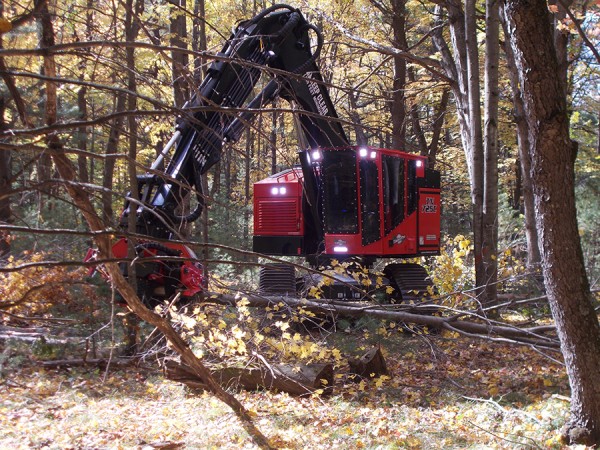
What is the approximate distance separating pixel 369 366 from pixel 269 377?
1.21 metres

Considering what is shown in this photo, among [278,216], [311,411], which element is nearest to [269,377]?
[311,411]

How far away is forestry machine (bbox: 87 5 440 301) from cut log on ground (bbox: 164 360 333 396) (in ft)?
4.76

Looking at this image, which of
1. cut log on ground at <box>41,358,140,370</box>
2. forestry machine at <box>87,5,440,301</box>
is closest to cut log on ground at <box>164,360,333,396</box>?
cut log on ground at <box>41,358,140,370</box>

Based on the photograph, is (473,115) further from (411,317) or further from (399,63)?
(399,63)

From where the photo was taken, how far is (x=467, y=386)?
262 inches

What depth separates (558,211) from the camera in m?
4.46

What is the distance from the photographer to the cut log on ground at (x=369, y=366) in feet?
22.8

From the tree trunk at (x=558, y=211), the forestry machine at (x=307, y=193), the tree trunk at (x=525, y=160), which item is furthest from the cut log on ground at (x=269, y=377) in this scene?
the tree trunk at (x=525, y=160)

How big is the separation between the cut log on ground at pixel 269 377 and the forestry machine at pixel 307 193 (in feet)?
4.76

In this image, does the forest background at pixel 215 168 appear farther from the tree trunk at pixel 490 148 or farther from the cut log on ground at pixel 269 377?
the cut log on ground at pixel 269 377

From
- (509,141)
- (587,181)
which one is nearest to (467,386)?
(509,141)

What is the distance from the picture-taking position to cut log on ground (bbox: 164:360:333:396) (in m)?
6.33

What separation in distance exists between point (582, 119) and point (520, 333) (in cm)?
2397

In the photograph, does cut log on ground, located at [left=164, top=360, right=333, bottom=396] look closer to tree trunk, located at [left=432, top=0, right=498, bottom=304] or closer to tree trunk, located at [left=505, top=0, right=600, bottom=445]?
tree trunk, located at [left=505, top=0, right=600, bottom=445]
